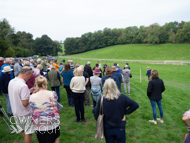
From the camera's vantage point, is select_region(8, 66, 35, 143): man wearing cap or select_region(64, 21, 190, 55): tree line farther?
select_region(64, 21, 190, 55): tree line

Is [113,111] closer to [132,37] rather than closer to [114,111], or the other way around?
[114,111]

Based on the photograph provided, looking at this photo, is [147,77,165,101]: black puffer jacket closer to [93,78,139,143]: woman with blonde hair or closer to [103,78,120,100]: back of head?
[93,78,139,143]: woman with blonde hair

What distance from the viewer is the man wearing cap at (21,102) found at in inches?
117

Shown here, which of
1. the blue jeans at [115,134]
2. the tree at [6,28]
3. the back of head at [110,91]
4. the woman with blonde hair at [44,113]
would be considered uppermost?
the tree at [6,28]

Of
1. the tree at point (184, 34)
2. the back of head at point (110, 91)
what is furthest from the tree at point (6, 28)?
the tree at point (184, 34)

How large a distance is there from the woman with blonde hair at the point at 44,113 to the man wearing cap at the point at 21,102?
355mm

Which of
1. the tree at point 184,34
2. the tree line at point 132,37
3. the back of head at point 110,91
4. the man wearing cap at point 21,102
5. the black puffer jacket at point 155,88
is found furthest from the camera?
the tree line at point 132,37

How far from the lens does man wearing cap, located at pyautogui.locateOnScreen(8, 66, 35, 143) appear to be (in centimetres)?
298

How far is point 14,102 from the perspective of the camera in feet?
10.1

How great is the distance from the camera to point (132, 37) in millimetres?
86562

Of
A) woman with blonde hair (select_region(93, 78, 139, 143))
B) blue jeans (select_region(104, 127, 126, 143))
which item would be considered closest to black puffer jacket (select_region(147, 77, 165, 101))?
woman with blonde hair (select_region(93, 78, 139, 143))

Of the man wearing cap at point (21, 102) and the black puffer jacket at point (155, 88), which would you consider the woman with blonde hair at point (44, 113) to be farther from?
the black puffer jacket at point (155, 88)

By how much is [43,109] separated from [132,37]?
9071 centimetres

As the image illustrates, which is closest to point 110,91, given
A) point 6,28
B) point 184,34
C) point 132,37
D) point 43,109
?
point 43,109
